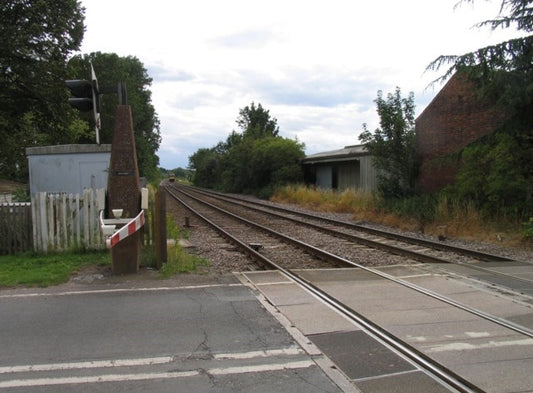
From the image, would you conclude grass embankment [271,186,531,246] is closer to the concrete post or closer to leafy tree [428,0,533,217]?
leafy tree [428,0,533,217]

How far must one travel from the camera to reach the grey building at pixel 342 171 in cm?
2711

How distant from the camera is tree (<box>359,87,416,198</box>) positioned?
2128 cm

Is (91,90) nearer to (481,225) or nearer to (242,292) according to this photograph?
(242,292)

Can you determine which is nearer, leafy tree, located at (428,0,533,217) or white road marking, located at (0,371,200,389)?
white road marking, located at (0,371,200,389)

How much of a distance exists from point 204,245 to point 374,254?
4.28m

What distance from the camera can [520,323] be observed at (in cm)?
520

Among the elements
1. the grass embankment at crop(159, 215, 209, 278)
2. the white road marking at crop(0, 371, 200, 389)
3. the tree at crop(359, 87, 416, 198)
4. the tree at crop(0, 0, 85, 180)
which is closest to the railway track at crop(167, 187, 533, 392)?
the grass embankment at crop(159, 215, 209, 278)

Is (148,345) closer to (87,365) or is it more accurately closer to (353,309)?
(87,365)

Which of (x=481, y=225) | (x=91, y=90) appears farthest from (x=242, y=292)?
(x=481, y=225)

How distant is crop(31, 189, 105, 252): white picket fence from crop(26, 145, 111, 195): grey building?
2313mm

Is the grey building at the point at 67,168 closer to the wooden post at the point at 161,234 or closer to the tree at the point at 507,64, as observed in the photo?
the wooden post at the point at 161,234

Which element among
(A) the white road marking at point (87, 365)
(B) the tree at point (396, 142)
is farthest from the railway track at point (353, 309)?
(B) the tree at point (396, 142)

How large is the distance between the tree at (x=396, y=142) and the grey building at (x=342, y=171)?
192 cm

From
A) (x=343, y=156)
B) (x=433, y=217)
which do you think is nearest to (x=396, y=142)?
(x=433, y=217)
